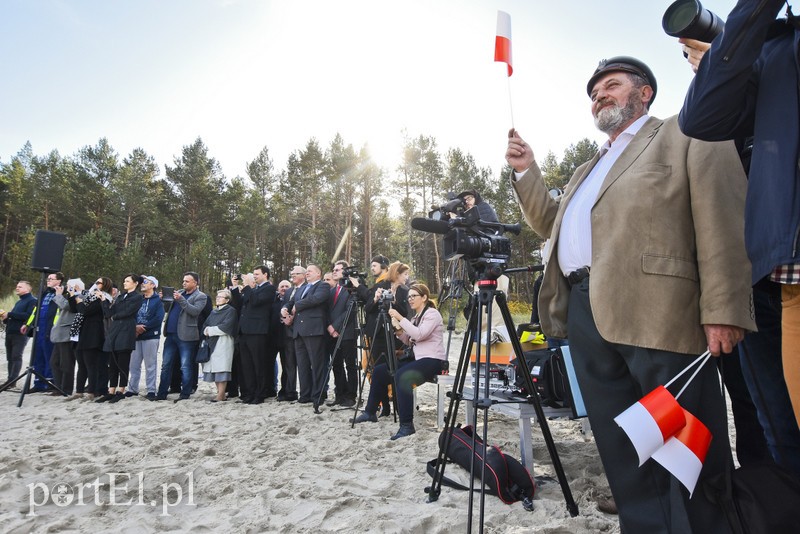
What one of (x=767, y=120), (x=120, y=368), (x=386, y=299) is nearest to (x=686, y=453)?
(x=767, y=120)

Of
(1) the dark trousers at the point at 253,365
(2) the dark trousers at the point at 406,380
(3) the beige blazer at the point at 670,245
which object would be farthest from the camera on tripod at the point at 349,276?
(3) the beige blazer at the point at 670,245

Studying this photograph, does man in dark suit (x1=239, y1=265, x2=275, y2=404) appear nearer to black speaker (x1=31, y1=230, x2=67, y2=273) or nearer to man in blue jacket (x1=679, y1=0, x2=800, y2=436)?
black speaker (x1=31, y1=230, x2=67, y2=273)

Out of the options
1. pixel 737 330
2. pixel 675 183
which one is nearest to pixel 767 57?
pixel 675 183

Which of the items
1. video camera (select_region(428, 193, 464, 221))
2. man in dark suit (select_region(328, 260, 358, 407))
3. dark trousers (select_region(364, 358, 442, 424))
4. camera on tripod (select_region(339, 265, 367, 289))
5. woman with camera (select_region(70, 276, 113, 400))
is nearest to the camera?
video camera (select_region(428, 193, 464, 221))

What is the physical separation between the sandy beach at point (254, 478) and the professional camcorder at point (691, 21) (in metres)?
2.07

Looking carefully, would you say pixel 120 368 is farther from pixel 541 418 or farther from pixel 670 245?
pixel 670 245

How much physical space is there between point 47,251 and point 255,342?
307 centimetres

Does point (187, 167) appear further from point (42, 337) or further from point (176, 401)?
point (176, 401)

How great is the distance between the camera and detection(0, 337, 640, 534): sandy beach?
232cm

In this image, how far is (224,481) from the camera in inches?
117

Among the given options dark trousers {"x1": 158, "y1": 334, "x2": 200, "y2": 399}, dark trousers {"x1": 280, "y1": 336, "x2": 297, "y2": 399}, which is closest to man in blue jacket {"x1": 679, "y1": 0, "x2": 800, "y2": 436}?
dark trousers {"x1": 280, "y1": 336, "x2": 297, "y2": 399}

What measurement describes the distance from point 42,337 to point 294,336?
15.4ft

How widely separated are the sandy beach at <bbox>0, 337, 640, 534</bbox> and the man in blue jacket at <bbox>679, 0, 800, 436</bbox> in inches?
60.8

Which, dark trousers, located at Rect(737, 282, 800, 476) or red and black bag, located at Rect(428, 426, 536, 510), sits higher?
dark trousers, located at Rect(737, 282, 800, 476)
